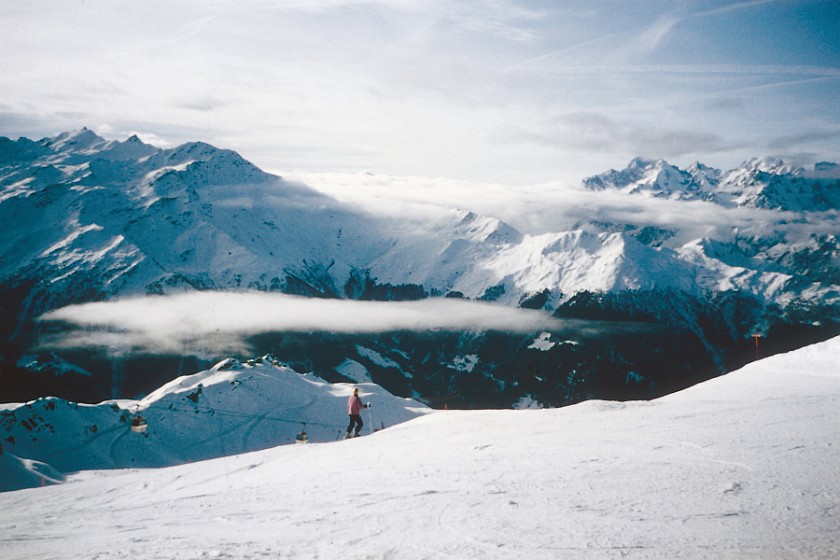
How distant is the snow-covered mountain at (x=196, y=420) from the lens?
69562 millimetres

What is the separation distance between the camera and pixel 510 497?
1090cm

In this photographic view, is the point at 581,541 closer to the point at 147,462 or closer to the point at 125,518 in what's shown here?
the point at 125,518

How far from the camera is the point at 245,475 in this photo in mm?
15734

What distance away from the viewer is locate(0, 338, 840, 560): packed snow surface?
870cm

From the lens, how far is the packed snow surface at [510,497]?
8.70 metres

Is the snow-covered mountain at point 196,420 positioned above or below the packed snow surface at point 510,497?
below

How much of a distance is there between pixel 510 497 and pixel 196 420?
8063 cm

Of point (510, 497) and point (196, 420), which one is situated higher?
point (510, 497)

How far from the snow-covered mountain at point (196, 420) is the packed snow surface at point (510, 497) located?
149 feet

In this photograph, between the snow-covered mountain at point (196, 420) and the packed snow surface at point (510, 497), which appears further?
the snow-covered mountain at point (196, 420)

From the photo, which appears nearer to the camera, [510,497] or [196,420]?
[510,497]

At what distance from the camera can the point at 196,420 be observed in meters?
83.2

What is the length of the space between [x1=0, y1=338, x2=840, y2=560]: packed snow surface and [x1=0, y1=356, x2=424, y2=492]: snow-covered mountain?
4534 cm

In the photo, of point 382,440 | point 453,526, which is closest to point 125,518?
point 453,526
